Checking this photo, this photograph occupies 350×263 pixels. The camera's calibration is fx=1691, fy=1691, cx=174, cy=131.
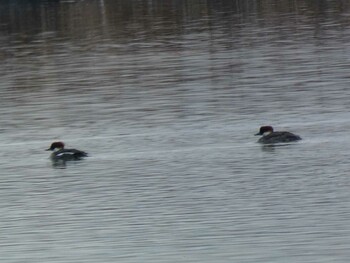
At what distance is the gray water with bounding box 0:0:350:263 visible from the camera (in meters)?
17.5

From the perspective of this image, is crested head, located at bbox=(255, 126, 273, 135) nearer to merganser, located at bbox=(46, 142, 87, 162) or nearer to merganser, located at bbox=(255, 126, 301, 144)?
merganser, located at bbox=(255, 126, 301, 144)

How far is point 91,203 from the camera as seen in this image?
20219 mm

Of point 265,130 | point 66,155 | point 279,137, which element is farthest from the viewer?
point 265,130

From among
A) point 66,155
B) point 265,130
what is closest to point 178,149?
point 265,130

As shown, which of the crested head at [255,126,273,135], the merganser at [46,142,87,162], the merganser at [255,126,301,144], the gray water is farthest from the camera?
the crested head at [255,126,273,135]

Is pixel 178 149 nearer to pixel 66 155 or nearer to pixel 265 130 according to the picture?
pixel 265 130

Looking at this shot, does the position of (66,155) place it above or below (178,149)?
above

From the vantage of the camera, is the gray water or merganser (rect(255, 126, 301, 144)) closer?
the gray water

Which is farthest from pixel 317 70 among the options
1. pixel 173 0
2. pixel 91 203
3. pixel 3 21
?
pixel 173 0

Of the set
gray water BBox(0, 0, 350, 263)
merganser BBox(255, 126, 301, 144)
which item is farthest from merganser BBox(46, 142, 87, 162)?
merganser BBox(255, 126, 301, 144)

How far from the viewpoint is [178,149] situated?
967 inches

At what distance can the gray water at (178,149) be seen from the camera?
17.5 meters

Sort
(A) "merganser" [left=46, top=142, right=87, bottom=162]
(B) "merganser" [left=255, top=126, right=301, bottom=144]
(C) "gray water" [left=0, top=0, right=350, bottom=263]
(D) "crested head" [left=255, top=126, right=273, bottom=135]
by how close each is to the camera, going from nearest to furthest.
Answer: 1. (C) "gray water" [left=0, top=0, right=350, bottom=263]
2. (A) "merganser" [left=46, top=142, right=87, bottom=162]
3. (B) "merganser" [left=255, top=126, right=301, bottom=144]
4. (D) "crested head" [left=255, top=126, right=273, bottom=135]

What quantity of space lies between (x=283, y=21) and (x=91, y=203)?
121 ft
